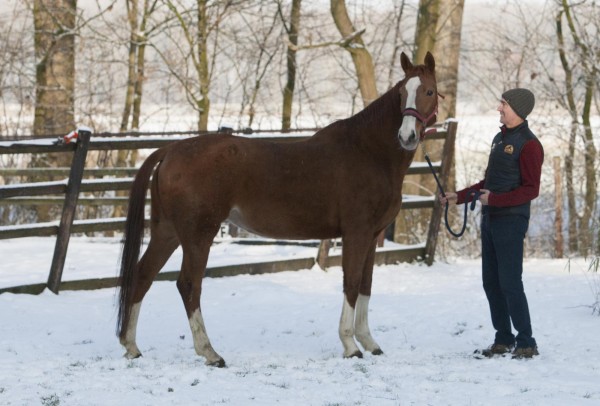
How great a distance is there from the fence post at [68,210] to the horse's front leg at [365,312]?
3022 mm

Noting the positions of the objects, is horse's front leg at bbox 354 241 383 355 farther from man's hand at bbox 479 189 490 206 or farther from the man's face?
the man's face

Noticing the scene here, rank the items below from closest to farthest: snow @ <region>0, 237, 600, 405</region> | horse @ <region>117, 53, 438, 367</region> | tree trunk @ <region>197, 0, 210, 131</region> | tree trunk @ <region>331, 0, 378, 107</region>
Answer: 1. snow @ <region>0, 237, 600, 405</region>
2. horse @ <region>117, 53, 438, 367</region>
3. tree trunk @ <region>331, 0, 378, 107</region>
4. tree trunk @ <region>197, 0, 210, 131</region>

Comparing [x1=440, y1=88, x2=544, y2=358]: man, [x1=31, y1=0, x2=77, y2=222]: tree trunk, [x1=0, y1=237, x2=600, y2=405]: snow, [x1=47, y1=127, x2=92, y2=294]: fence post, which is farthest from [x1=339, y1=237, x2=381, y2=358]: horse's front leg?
[x1=31, y1=0, x2=77, y2=222]: tree trunk

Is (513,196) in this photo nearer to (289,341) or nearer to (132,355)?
(289,341)

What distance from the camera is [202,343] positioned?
5535 millimetres

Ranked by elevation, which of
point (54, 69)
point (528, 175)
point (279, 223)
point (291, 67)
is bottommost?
point (279, 223)

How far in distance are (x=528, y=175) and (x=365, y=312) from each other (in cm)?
152

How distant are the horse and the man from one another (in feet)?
1.68

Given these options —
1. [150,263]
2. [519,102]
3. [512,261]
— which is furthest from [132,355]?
[519,102]

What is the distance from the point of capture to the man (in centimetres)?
551

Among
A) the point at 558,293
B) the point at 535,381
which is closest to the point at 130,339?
the point at 535,381

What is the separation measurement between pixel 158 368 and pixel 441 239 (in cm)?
755

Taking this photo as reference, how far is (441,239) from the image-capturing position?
40.0 ft

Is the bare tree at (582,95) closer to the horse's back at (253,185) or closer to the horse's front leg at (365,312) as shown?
the horse's front leg at (365,312)
